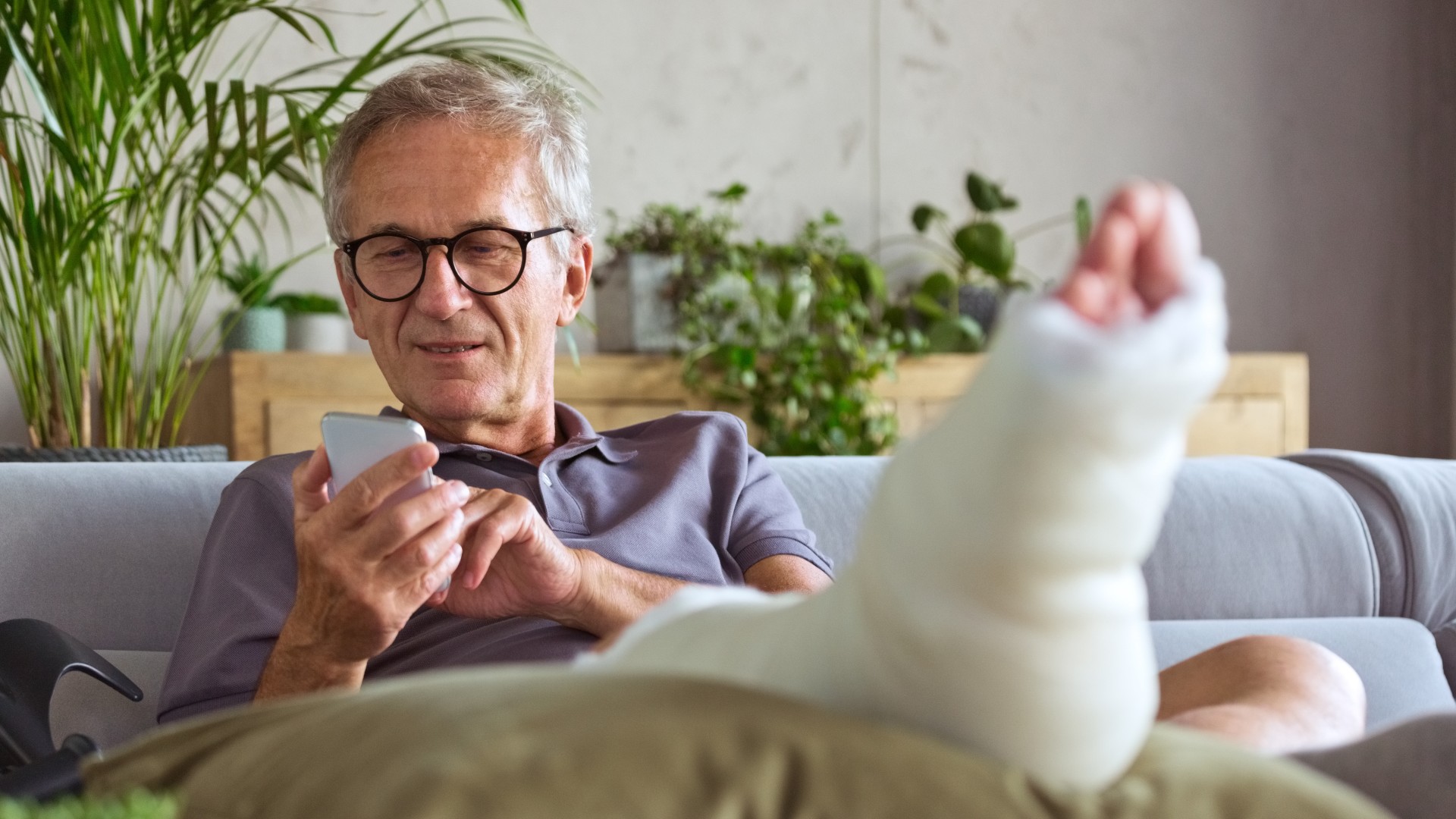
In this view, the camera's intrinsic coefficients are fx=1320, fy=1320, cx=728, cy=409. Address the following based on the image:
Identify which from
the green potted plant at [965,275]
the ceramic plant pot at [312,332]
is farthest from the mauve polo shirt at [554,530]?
the green potted plant at [965,275]

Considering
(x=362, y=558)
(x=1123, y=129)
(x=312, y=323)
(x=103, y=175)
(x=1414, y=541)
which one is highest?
(x=1123, y=129)

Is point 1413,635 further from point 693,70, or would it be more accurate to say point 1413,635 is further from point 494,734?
point 693,70

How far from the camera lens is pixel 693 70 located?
339 cm

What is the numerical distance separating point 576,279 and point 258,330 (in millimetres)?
1283

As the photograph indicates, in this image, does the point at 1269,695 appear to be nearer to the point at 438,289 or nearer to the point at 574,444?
the point at 574,444

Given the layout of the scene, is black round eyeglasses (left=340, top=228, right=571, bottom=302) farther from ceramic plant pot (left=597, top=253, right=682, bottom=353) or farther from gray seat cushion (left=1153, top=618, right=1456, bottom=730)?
ceramic plant pot (left=597, top=253, right=682, bottom=353)

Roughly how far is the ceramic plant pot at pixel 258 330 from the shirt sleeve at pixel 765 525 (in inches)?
58.2

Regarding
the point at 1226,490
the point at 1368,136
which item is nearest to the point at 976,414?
the point at 1226,490

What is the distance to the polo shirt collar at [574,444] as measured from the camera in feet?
4.44

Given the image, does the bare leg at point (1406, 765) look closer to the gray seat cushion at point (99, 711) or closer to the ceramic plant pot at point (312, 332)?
the gray seat cushion at point (99, 711)

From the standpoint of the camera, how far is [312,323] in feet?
8.92

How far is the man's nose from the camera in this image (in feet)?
4.33

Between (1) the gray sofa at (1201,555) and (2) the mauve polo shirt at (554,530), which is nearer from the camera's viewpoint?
(2) the mauve polo shirt at (554,530)

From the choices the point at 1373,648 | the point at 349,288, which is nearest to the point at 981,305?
the point at 1373,648
